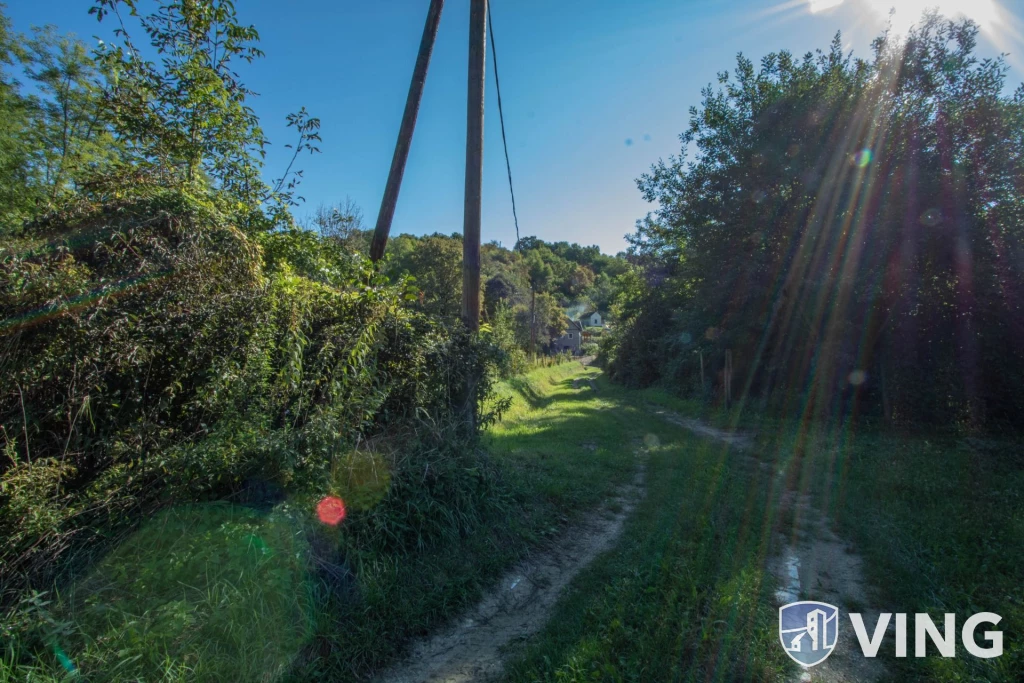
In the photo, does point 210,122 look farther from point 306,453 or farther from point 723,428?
point 723,428

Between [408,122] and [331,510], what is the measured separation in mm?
5726

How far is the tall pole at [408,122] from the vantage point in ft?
22.3

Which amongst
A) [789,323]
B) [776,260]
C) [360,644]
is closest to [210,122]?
[360,644]

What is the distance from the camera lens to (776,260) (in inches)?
427

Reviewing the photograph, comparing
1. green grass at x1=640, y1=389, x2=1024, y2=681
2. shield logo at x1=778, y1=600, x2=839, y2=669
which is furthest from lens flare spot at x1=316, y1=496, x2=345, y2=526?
green grass at x1=640, y1=389, x2=1024, y2=681

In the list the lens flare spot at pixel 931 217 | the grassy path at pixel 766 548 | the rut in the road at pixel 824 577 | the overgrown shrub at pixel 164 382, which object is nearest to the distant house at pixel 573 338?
the lens flare spot at pixel 931 217

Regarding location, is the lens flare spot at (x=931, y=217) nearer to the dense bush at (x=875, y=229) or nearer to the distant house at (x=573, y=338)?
the dense bush at (x=875, y=229)

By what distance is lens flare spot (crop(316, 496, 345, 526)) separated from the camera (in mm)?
3309

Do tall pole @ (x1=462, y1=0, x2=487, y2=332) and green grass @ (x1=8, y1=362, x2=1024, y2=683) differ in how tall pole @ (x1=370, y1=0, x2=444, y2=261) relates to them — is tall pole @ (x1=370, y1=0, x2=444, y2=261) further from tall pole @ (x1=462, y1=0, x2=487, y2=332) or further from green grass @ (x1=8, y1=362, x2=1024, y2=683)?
green grass @ (x1=8, y1=362, x2=1024, y2=683)

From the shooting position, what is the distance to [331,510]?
337 cm

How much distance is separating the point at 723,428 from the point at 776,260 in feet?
13.6

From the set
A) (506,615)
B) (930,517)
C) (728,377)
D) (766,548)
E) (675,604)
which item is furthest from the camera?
(728,377)

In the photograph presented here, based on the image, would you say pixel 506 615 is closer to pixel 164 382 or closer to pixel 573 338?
pixel 164 382

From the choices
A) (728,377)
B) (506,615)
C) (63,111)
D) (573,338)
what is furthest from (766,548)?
(573,338)
